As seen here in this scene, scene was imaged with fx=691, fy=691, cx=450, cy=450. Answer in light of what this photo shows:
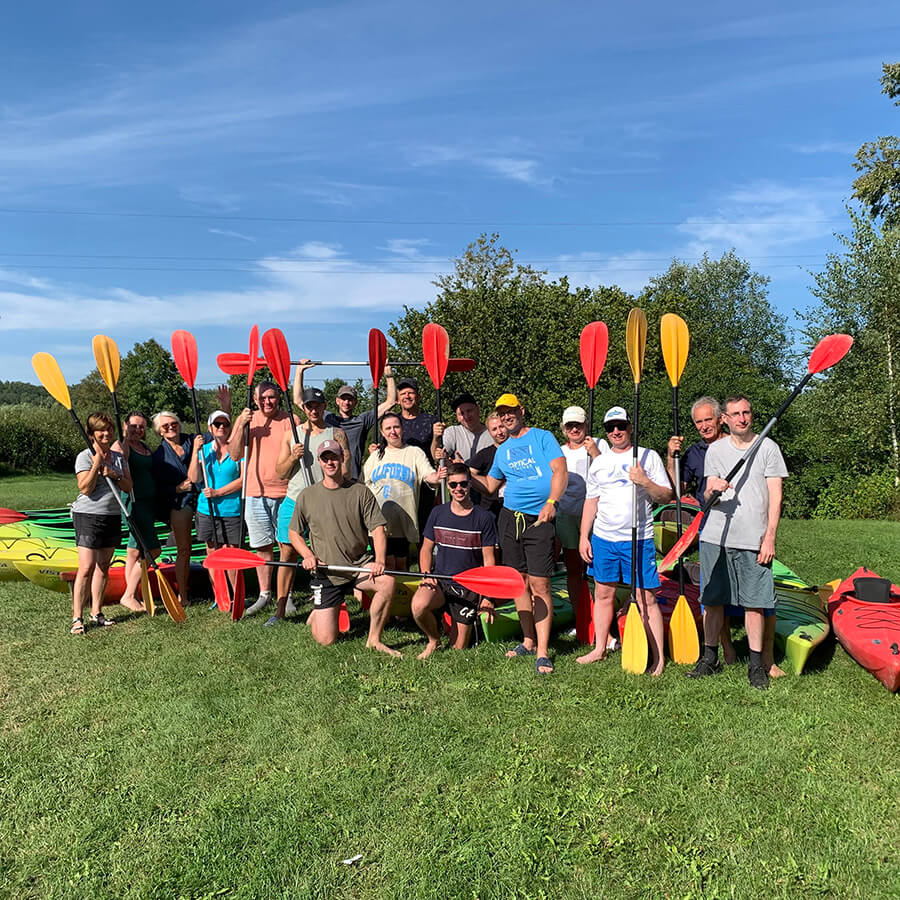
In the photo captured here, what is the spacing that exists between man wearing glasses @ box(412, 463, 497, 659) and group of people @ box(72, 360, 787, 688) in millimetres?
11

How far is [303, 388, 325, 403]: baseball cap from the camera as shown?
5191 mm

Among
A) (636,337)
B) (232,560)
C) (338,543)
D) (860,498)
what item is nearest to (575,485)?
(636,337)

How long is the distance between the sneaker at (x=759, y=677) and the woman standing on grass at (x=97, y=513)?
14.6ft

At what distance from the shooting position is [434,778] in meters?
3.02

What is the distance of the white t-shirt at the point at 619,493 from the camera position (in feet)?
13.9

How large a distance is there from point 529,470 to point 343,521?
134 cm

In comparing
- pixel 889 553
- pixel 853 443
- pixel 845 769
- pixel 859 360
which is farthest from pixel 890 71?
pixel 845 769

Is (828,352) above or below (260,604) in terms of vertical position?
above

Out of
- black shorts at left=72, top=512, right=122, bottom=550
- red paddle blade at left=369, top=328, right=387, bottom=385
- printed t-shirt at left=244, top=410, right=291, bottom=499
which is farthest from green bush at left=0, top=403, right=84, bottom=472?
red paddle blade at left=369, top=328, right=387, bottom=385

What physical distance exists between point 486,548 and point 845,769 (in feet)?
7.31

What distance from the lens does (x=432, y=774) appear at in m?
3.06

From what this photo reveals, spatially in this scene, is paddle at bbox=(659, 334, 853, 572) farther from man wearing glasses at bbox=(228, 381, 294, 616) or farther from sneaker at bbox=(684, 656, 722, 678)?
man wearing glasses at bbox=(228, 381, 294, 616)

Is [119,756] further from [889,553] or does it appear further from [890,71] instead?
[890,71]

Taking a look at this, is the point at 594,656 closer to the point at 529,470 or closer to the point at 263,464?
the point at 529,470
